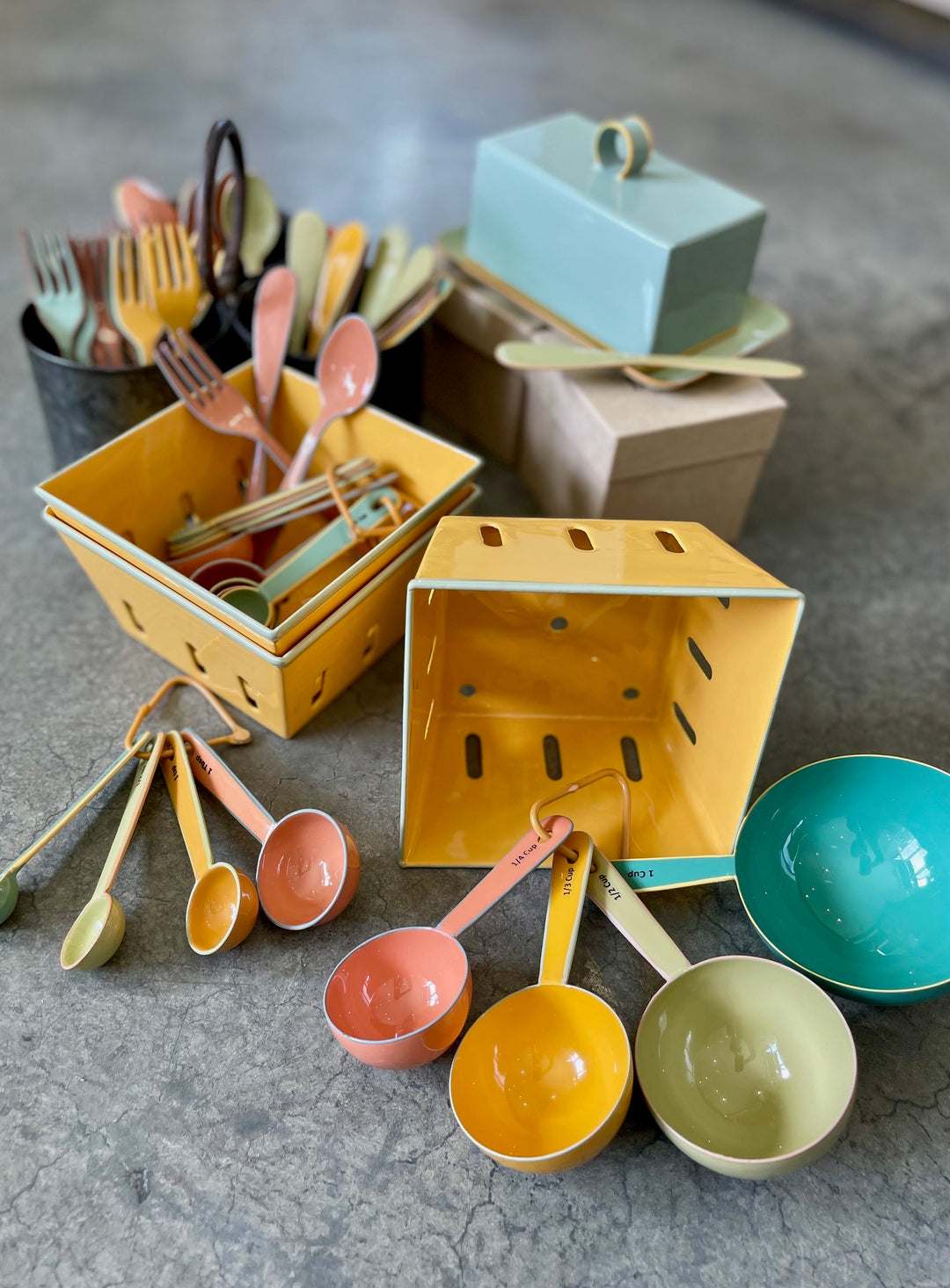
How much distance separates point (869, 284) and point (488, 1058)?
1258mm

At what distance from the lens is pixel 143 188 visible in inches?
42.1

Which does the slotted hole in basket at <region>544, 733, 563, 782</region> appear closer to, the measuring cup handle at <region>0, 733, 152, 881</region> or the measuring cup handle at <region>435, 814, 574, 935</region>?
the measuring cup handle at <region>435, 814, 574, 935</region>

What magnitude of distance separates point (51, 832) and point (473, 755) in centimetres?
31

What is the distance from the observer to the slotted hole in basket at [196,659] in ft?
2.59

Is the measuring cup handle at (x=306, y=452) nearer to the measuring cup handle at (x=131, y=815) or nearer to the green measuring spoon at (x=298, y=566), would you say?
the green measuring spoon at (x=298, y=566)

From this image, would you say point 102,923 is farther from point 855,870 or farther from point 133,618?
point 855,870

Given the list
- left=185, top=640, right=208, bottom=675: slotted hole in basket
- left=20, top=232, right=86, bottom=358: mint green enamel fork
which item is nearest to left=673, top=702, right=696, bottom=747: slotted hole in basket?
left=185, top=640, right=208, bottom=675: slotted hole in basket

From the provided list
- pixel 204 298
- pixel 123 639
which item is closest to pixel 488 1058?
pixel 123 639

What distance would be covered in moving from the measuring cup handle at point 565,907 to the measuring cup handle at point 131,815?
11.3 inches

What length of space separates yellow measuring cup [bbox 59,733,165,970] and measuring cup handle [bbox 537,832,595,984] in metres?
0.27

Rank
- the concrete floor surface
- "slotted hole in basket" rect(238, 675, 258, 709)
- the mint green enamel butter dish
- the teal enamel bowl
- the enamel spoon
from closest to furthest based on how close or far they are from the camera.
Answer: the concrete floor surface, the teal enamel bowl, "slotted hole in basket" rect(238, 675, 258, 709), the mint green enamel butter dish, the enamel spoon

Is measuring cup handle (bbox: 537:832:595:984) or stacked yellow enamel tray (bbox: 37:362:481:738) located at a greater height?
stacked yellow enamel tray (bbox: 37:362:481:738)

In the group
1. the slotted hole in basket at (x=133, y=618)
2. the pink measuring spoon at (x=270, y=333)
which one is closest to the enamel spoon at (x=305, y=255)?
the pink measuring spoon at (x=270, y=333)

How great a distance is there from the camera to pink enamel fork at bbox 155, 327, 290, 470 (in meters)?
0.85
